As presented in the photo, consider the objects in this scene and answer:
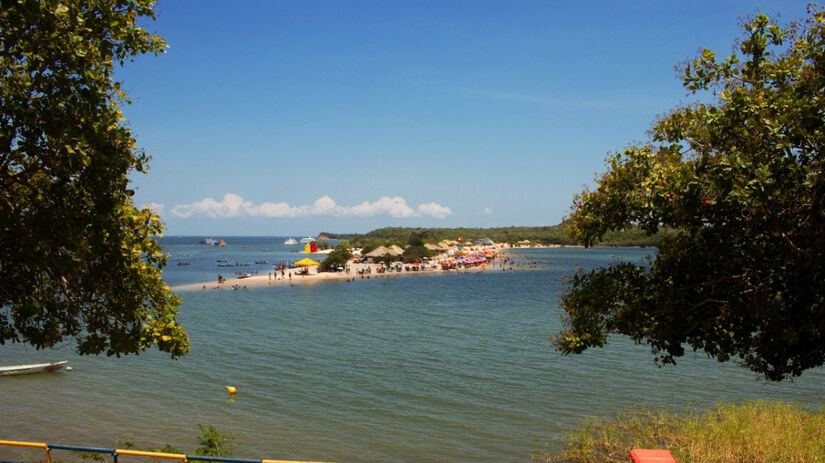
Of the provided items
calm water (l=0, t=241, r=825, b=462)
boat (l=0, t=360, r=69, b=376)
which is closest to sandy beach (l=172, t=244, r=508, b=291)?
calm water (l=0, t=241, r=825, b=462)

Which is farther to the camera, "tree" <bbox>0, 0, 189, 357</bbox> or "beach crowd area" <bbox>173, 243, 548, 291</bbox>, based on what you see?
"beach crowd area" <bbox>173, 243, 548, 291</bbox>

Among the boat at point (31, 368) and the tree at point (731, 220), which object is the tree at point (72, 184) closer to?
→ the tree at point (731, 220)

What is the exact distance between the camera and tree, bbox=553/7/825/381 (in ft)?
23.0

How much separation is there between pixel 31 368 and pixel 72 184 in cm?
2022

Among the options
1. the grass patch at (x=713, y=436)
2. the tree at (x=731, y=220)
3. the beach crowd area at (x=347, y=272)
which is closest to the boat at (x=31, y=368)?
the grass patch at (x=713, y=436)

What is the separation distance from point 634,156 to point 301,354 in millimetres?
22381

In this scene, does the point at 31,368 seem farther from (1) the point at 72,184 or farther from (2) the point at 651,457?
(2) the point at 651,457

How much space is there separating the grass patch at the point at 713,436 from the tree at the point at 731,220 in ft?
18.7

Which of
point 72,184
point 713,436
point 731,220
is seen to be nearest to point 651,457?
point 731,220

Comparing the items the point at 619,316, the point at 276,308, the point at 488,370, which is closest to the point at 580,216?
the point at 619,316

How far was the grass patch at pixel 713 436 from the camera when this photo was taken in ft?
41.2

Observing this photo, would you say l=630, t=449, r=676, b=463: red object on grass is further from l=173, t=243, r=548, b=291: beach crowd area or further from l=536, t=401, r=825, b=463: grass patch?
l=173, t=243, r=548, b=291: beach crowd area

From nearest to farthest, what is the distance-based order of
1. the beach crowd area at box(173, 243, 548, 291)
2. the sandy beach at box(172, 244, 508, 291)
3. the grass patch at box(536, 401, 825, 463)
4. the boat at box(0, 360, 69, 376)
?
the grass patch at box(536, 401, 825, 463) < the boat at box(0, 360, 69, 376) < the sandy beach at box(172, 244, 508, 291) < the beach crowd area at box(173, 243, 548, 291)

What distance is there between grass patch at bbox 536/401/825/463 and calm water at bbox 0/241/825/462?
114cm
